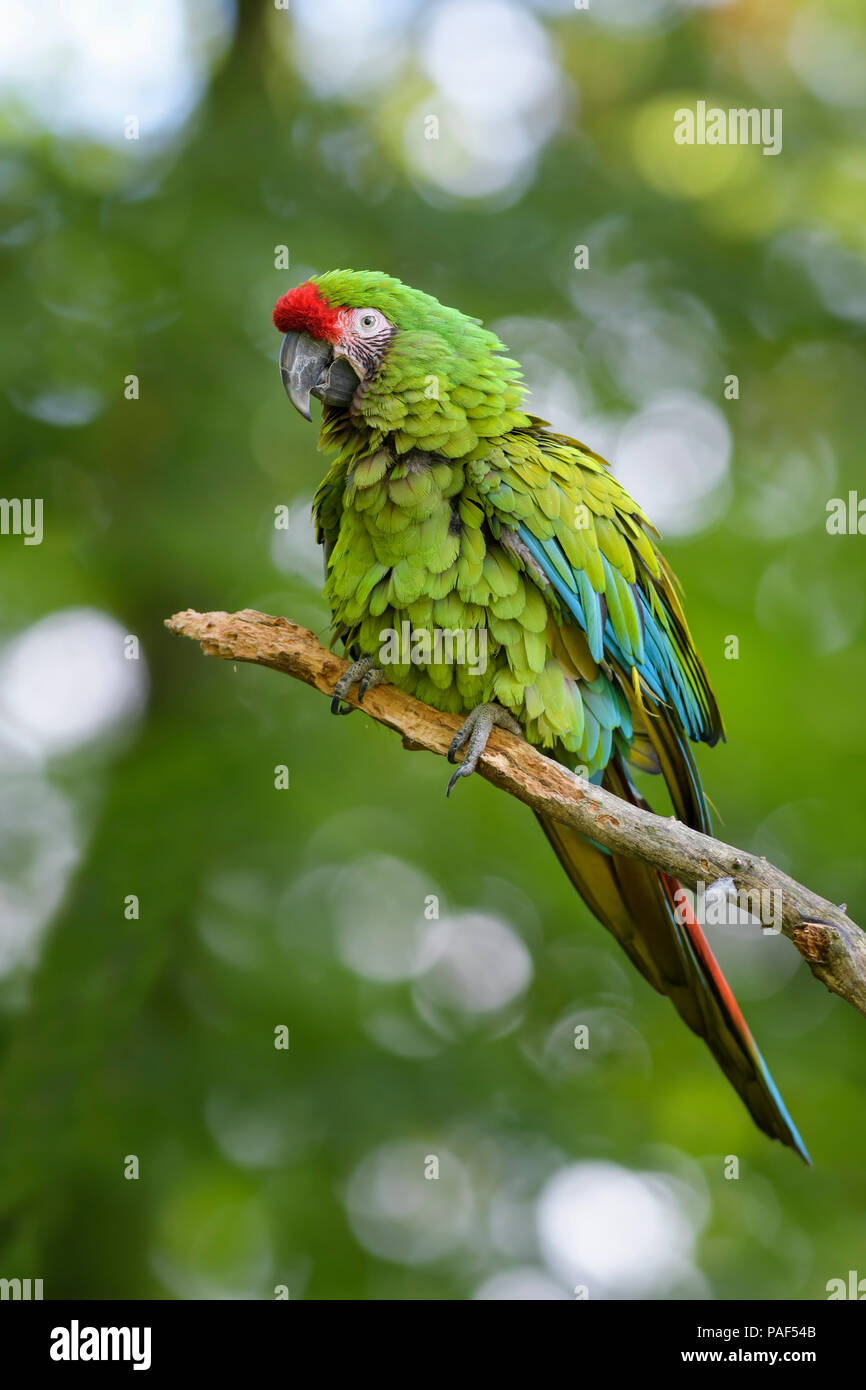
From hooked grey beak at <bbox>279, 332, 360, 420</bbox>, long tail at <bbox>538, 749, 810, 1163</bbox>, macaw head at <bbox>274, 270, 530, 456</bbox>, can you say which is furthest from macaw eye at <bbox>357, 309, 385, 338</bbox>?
long tail at <bbox>538, 749, 810, 1163</bbox>

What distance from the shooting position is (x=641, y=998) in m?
6.46

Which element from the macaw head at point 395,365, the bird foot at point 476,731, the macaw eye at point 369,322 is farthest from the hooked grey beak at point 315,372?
the bird foot at point 476,731

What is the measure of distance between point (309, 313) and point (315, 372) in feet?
0.60

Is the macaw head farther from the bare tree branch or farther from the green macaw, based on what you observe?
the bare tree branch

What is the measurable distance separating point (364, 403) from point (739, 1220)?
17.8 ft

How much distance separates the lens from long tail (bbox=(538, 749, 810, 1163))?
11.2 feet

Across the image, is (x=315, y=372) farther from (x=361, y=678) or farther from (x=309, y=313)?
(x=361, y=678)

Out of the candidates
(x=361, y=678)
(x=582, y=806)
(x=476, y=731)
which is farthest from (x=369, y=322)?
(x=582, y=806)

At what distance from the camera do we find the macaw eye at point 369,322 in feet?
11.3

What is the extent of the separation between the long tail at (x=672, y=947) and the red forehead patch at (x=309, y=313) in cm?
172

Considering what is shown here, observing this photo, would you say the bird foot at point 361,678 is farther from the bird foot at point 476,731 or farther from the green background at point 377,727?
the green background at point 377,727

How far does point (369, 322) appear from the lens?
3.44 m

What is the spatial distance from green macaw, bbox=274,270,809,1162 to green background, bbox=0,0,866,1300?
2.08 metres
